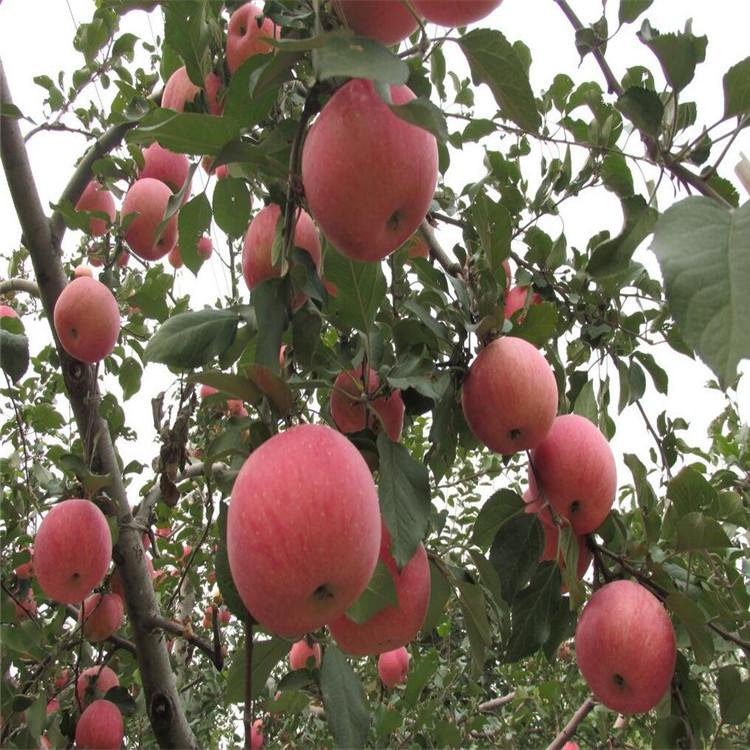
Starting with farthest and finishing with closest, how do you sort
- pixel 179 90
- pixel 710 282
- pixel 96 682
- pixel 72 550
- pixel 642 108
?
pixel 96 682 → pixel 72 550 → pixel 179 90 → pixel 642 108 → pixel 710 282

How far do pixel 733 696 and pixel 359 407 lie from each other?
862mm

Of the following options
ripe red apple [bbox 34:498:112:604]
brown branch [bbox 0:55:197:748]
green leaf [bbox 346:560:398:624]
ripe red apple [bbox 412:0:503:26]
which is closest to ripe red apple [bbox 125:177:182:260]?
brown branch [bbox 0:55:197:748]

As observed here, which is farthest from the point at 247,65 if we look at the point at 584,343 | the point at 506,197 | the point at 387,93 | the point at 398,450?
the point at 584,343

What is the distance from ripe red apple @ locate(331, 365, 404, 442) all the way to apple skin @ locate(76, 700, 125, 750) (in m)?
1.28

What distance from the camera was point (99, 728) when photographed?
5.97 feet

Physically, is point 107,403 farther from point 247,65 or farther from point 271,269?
point 247,65

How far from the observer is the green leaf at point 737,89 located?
95 centimetres

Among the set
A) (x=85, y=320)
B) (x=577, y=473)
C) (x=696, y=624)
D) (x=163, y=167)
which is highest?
(x=163, y=167)

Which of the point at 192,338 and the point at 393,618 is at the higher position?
the point at 192,338

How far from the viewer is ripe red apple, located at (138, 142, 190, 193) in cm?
203

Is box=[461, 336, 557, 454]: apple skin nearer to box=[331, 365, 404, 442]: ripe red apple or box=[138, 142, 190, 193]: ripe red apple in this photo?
box=[331, 365, 404, 442]: ripe red apple

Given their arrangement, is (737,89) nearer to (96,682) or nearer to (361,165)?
(361,165)

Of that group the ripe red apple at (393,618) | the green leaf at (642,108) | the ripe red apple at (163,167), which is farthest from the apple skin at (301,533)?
the ripe red apple at (163,167)

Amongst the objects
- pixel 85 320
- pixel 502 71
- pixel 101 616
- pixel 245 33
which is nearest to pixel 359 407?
pixel 502 71
